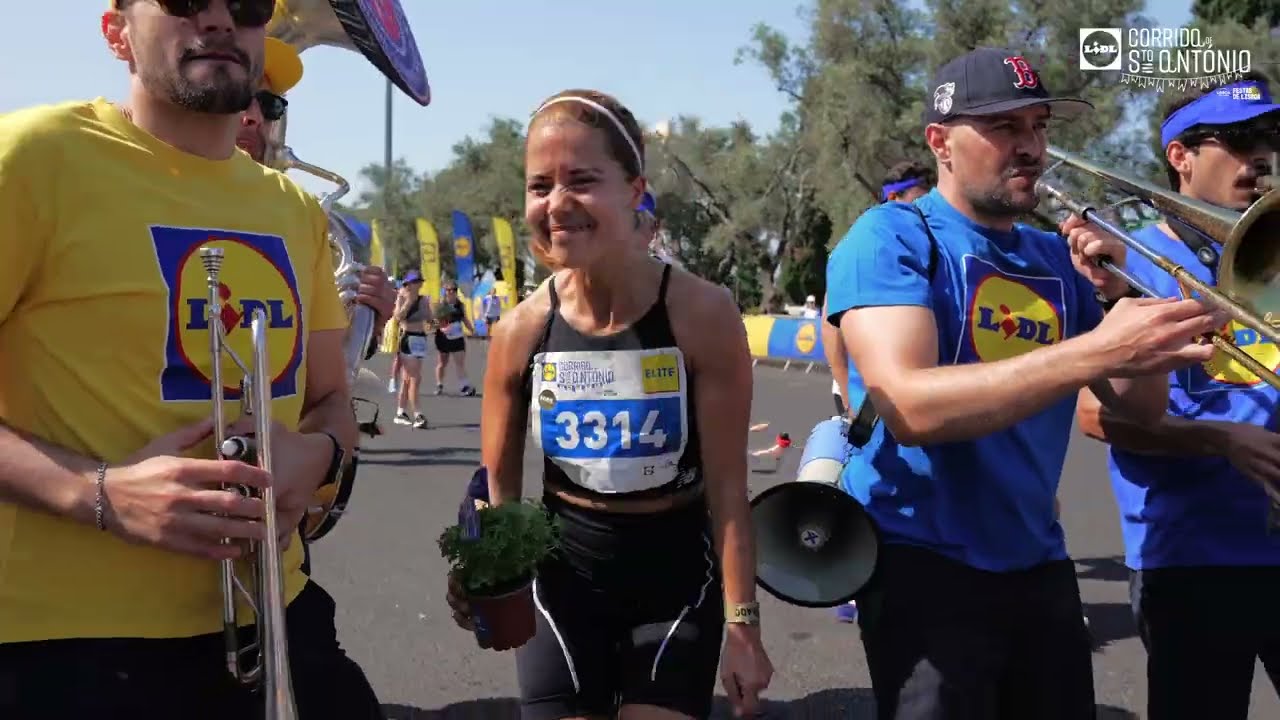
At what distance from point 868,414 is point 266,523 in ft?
4.56

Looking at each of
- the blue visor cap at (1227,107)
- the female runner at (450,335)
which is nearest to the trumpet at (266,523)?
the blue visor cap at (1227,107)

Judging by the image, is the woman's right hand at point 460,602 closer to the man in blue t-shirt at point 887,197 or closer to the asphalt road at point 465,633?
the asphalt road at point 465,633

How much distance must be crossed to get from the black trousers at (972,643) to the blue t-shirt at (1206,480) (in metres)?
0.55

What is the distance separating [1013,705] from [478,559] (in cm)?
124

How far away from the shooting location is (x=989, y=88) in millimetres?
2340

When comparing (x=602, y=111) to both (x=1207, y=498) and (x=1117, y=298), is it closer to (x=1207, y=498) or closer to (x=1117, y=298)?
(x=1117, y=298)

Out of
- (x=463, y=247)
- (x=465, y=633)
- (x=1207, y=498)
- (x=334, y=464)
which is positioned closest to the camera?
(x=334, y=464)

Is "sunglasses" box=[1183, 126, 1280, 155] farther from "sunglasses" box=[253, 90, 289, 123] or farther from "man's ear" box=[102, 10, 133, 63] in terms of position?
"sunglasses" box=[253, 90, 289, 123]

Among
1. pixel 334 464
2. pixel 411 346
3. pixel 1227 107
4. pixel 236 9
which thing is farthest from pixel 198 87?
pixel 411 346

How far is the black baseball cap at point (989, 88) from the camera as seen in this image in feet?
7.63

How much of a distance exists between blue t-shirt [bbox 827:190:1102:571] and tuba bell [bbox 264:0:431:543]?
55.7 inches

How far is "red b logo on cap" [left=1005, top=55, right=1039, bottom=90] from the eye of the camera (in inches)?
92.2

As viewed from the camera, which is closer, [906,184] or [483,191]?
[906,184]

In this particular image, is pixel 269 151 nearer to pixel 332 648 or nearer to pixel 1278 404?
pixel 332 648
